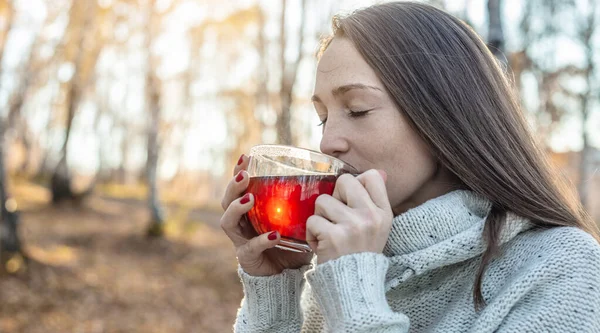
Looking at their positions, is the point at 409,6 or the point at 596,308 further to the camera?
the point at 409,6

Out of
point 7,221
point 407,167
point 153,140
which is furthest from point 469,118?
point 153,140

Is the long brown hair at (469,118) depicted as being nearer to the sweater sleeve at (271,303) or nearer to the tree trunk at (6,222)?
the sweater sleeve at (271,303)

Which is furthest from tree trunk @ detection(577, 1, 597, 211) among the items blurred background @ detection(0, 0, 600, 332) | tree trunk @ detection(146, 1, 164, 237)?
tree trunk @ detection(146, 1, 164, 237)

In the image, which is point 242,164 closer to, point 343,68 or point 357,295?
point 343,68

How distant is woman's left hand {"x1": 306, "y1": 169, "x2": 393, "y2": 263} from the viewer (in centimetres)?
124

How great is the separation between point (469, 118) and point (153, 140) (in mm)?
10133

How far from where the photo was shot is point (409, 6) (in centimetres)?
163

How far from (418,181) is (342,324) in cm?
50

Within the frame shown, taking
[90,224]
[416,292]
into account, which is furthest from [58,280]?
[416,292]

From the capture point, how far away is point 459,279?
147 cm

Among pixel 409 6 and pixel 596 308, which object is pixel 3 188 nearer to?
pixel 409 6

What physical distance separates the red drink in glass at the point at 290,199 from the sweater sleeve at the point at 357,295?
0.14 metres

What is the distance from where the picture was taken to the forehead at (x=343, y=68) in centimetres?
148

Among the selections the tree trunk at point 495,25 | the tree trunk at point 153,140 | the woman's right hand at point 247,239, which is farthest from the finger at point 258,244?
the tree trunk at point 153,140
